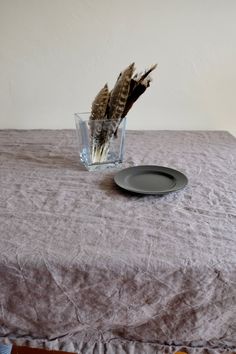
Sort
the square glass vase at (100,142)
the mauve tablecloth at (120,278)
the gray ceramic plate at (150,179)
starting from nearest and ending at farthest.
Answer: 1. the mauve tablecloth at (120,278)
2. the gray ceramic plate at (150,179)
3. the square glass vase at (100,142)

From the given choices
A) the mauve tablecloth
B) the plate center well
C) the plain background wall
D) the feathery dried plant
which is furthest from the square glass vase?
the plain background wall

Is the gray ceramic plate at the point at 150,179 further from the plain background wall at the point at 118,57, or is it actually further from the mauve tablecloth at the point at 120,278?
the plain background wall at the point at 118,57

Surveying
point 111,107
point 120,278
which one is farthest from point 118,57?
point 120,278

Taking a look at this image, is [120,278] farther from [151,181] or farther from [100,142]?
[100,142]

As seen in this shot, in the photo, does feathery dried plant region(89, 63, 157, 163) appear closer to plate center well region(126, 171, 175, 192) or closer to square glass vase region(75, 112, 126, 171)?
square glass vase region(75, 112, 126, 171)

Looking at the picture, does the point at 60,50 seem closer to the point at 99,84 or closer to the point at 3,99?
the point at 99,84

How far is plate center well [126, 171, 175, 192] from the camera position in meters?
0.84

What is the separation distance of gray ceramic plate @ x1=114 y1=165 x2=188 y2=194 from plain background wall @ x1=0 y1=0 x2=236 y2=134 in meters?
0.53

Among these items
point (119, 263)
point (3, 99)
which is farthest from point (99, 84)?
point (119, 263)

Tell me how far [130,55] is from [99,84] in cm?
17

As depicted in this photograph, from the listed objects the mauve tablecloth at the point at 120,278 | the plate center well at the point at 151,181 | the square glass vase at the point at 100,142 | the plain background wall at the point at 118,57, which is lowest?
the mauve tablecloth at the point at 120,278

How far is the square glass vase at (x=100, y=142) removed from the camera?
37.1 inches

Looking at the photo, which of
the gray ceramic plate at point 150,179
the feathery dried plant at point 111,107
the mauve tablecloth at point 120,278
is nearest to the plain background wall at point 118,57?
the feathery dried plant at point 111,107

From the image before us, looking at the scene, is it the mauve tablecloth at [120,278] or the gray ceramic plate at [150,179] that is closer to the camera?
the mauve tablecloth at [120,278]
